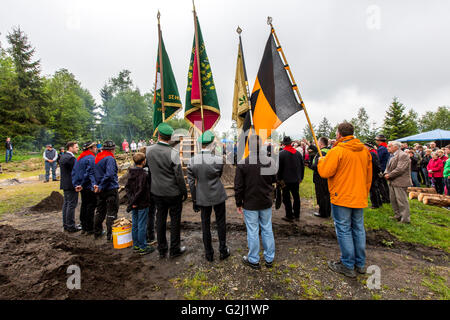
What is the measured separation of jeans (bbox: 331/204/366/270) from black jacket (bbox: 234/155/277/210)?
1179 millimetres

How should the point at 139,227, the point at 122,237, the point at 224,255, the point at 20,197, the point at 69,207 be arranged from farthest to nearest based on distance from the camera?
the point at 20,197 < the point at 69,207 < the point at 122,237 < the point at 139,227 < the point at 224,255

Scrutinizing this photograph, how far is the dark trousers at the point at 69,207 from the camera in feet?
16.6

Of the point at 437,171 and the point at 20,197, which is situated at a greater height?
the point at 437,171

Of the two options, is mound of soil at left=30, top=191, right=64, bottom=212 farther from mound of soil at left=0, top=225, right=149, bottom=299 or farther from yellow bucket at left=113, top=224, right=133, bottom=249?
yellow bucket at left=113, top=224, right=133, bottom=249

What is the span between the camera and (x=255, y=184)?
3.34 meters

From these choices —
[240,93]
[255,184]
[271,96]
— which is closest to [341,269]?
[255,184]

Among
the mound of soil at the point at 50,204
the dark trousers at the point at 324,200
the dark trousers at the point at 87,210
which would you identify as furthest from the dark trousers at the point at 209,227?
the mound of soil at the point at 50,204

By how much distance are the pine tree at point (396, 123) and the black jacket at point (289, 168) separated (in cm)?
4027

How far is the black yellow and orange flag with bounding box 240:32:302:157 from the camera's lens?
3.92 meters

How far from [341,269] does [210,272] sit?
7.23ft

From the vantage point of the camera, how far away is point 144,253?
3.96 meters

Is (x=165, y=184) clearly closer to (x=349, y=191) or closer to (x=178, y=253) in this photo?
(x=178, y=253)

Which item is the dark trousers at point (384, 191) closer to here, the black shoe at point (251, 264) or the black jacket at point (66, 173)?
the black shoe at point (251, 264)
